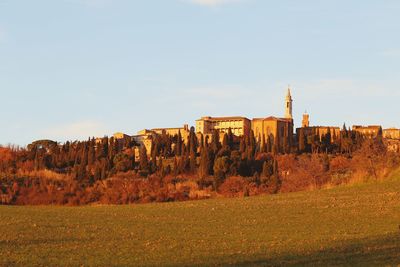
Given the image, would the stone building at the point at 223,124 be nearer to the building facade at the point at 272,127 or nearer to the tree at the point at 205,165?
the building facade at the point at 272,127

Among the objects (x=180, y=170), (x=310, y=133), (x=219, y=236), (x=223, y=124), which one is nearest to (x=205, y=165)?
(x=180, y=170)

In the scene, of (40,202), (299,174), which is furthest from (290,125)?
(40,202)

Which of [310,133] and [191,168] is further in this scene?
[310,133]

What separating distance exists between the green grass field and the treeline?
834 inches

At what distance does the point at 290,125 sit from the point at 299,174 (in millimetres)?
64121

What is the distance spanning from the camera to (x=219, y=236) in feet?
71.9

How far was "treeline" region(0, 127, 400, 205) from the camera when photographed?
6769cm

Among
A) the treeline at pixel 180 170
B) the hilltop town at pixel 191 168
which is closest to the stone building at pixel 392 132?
the hilltop town at pixel 191 168

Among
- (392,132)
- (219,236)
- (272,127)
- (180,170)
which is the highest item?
(272,127)

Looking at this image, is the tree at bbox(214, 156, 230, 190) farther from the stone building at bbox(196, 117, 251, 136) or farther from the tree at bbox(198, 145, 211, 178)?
the stone building at bbox(196, 117, 251, 136)

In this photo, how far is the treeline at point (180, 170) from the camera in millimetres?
67688

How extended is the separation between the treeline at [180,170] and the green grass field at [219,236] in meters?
21.2

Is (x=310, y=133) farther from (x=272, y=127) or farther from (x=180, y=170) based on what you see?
(x=180, y=170)

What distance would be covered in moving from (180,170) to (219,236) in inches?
2721
